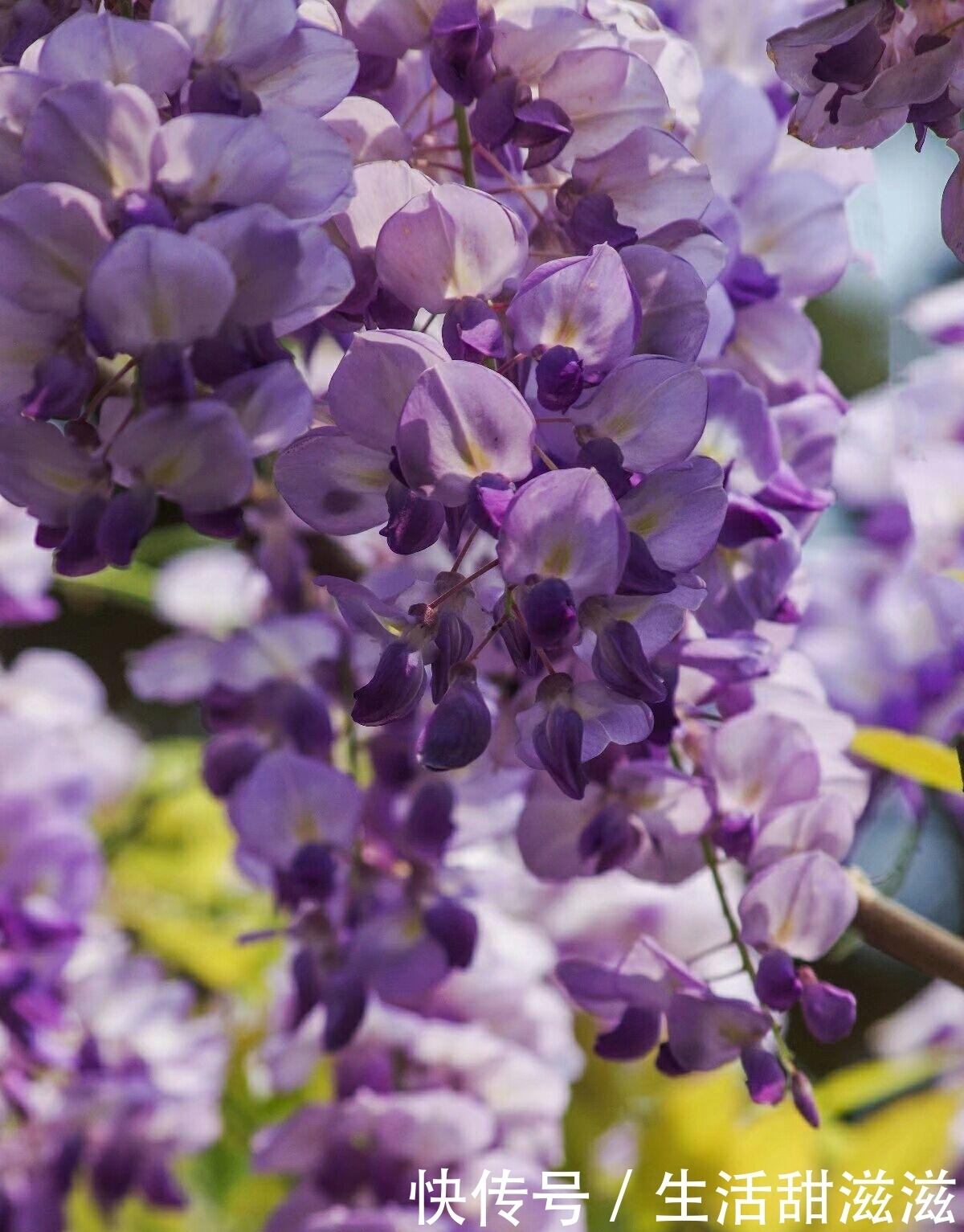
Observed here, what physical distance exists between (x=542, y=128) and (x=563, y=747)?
15 cm

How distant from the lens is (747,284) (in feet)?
1.54

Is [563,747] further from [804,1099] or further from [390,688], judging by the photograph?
[804,1099]

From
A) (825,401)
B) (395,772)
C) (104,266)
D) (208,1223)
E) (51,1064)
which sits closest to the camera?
(104,266)

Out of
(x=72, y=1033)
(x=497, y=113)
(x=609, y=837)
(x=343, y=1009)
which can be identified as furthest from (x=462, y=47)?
(x=72, y=1033)

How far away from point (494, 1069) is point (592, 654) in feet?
1.34

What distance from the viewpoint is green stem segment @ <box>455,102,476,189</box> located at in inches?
15.4

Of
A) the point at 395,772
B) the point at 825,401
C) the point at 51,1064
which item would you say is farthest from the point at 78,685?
the point at 825,401

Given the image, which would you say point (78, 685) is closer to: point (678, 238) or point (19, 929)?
point (19, 929)

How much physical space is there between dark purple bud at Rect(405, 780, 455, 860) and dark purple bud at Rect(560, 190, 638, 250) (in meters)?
0.26

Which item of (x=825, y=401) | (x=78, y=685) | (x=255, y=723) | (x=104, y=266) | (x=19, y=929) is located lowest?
(x=78, y=685)

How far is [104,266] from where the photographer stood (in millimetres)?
305

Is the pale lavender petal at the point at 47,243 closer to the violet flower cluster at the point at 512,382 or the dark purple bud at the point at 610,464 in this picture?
the violet flower cluster at the point at 512,382

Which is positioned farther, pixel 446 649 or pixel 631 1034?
pixel 631 1034

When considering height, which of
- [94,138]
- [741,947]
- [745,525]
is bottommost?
[741,947]
